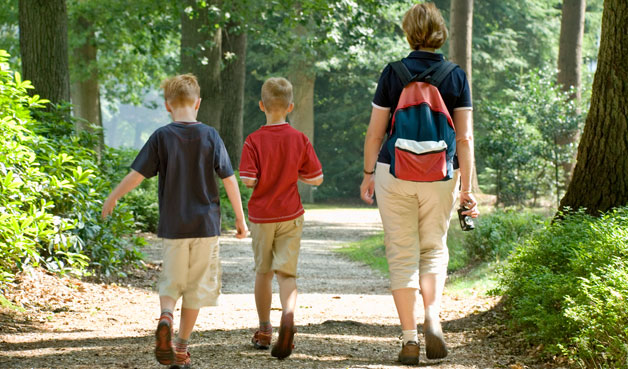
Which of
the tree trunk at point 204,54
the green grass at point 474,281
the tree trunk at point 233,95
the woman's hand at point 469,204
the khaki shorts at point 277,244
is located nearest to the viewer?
the woman's hand at point 469,204

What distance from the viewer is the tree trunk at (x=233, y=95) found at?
20.2 m

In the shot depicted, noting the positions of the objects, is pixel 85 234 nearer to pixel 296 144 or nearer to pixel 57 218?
pixel 57 218

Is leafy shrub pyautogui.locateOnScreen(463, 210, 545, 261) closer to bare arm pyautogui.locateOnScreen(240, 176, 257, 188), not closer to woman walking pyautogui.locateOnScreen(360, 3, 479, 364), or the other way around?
woman walking pyautogui.locateOnScreen(360, 3, 479, 364)

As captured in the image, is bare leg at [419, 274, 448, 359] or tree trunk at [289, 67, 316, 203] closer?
bare leg at [419, 274, 448, 359]

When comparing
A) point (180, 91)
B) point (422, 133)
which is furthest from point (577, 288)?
point (180, 91)

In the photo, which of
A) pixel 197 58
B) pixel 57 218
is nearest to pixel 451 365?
pixel 57 218

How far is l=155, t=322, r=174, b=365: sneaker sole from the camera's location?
4367 mm

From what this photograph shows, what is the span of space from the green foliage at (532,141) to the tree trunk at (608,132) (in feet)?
41.6

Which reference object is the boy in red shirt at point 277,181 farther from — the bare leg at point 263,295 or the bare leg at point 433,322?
the bare leg at point 433,322

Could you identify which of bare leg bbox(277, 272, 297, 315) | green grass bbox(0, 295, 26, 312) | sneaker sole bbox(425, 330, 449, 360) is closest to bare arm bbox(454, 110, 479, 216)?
sneaker sole bbox(425, 330, 449, 360)

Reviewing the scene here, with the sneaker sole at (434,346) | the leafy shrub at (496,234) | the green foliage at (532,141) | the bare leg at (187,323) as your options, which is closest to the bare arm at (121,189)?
the bare leg at (187,323)

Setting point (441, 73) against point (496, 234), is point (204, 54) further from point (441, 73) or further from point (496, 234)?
point (441, 73)

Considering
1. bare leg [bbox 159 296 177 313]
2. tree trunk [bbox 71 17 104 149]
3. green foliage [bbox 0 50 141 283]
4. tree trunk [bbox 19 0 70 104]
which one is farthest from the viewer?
tree trunk [bbox 71 17 104 149]

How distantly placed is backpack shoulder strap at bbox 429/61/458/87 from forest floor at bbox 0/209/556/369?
68.9 inches
